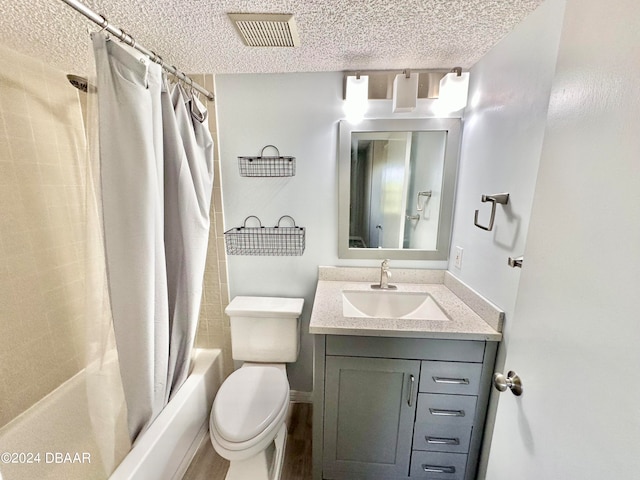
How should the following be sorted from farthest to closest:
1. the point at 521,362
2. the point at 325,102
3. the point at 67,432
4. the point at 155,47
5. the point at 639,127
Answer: the point at 325,102, the point at 67,432, the point at 155,47, the point at 521,362, the point at 639,127

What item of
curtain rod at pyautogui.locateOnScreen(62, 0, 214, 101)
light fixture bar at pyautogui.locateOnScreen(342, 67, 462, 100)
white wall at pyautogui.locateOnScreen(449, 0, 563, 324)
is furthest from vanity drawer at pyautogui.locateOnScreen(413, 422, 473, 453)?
curtain rod at pyautogui.locateOnScreen(62, 0, 214, 101)

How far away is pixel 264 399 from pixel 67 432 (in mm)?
1040

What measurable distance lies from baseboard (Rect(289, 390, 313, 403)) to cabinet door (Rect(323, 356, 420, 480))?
58 cm

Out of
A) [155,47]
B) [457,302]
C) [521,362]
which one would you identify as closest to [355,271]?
[457,302]

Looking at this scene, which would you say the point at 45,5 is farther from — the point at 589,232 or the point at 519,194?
the point at 519,194

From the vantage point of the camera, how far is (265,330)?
61.7 inches

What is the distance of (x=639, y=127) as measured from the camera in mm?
416

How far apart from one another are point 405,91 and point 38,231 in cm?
205

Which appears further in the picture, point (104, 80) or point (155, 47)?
point (155, 47)

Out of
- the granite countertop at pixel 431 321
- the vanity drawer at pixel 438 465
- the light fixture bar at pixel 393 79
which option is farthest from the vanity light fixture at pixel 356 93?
the vanity drawer at pixel 438 465

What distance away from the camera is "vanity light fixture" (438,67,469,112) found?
1.31m

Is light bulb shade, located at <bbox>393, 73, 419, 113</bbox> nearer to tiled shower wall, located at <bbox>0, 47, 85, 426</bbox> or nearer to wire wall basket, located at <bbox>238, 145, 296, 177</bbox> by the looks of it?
wire wall basket, located at <bbox>238, 145, 296, 177</bbox>

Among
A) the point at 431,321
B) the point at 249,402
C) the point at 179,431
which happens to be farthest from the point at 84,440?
the point at 431,321

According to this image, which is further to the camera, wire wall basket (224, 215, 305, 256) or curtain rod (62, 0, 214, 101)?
wire wall basket (224, 215, 305, 256)
